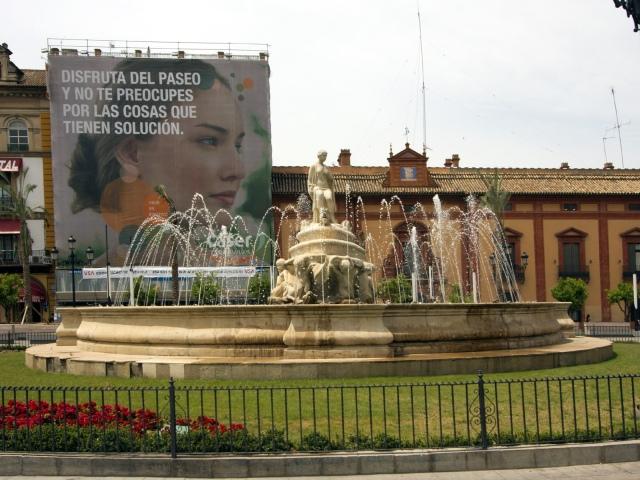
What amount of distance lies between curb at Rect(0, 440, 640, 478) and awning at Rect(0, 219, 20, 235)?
44.2 m

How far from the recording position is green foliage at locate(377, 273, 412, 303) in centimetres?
4578

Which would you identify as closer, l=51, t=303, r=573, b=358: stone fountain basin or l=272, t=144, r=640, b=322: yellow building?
l=51, t=303, r=573, b=358: stone fountain basin

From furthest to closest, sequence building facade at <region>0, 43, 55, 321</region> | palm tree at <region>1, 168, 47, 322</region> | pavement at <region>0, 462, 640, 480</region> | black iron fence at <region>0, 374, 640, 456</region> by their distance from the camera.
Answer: building facade at <region>0, 43, 55, 321</region>, palm tree at <region>1, 168, 47, 322</region>, black iron fence at <region>0, 374, 640, 456</region>, pavement at <region>0, 462, 640, 480</region>

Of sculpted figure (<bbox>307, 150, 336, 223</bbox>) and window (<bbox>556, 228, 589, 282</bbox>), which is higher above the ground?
sculpted figure (<bbox>307, 150, 336, 223</bbox>)

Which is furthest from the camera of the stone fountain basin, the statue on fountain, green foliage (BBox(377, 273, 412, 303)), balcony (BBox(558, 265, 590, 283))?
balcony (BBox(558, 265, 590, 283))

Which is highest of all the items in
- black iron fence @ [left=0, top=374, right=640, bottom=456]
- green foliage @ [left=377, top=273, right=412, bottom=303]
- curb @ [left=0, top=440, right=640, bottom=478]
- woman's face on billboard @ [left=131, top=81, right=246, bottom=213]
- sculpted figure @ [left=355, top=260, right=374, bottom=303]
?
woman's face on billboard @ [left=131, top=81, right=246, bottom=213]

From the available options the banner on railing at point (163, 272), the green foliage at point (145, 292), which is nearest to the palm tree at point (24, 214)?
the banner on railing at point (163, 272)

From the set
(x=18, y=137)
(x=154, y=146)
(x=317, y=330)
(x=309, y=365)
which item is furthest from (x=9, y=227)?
(x=309, y=365)

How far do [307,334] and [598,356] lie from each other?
19.0 feet

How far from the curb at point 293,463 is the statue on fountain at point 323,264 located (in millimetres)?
8286

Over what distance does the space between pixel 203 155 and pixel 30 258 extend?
11485 mm

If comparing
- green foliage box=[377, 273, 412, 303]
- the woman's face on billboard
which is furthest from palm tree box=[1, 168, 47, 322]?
green foliage box=[377, 273, 412, 303]

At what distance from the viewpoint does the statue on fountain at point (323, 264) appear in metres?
17.3

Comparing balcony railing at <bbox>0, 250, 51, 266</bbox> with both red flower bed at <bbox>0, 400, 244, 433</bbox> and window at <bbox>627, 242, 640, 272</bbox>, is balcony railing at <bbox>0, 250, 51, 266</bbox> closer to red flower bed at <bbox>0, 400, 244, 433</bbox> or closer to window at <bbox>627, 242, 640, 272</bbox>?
window at <bbox>627, 242, 640, 272</bbox>
